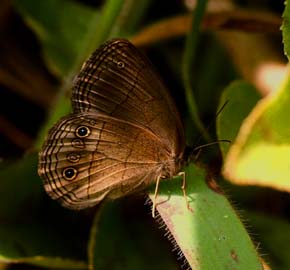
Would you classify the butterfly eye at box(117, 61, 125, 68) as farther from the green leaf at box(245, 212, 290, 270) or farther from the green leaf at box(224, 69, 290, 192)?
the green leaf at box(245, 212, 290, 270)

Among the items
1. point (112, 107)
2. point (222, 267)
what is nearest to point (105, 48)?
point (112, 107)

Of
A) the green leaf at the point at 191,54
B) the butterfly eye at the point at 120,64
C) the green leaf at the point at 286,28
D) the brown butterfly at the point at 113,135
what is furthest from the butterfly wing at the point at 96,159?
the green leaf at the point at 286,28

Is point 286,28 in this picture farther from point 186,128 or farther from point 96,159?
point 186,128

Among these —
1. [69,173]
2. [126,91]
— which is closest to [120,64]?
[126,91]

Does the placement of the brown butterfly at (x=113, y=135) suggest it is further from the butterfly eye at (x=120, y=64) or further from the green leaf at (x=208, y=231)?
the green leaf at (x=208, y=231)

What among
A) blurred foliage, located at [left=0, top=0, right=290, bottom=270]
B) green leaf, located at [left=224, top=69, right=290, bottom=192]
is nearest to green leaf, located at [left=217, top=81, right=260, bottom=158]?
blurred foliage, located at [left=0, top=0, right=290, bottom=270]

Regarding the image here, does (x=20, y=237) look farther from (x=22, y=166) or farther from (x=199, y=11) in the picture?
(x=199, y=11)
